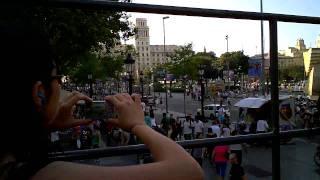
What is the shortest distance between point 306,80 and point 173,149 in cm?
159

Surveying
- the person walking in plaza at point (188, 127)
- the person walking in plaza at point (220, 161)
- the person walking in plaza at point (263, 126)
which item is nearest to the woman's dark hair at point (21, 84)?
the person walking in plaza at point (263, 126)

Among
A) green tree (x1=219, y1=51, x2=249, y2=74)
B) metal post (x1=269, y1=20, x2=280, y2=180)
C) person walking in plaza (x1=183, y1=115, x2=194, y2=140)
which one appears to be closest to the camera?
metal post (x1=269, y1=20, x2=280, y2=180)

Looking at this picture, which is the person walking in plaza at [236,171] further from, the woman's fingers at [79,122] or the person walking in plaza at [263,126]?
the woman's fingers at [79,122]

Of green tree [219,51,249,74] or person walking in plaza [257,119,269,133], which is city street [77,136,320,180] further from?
green tree [219,51,249,74]

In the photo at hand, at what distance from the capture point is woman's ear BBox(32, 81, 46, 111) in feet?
3.53

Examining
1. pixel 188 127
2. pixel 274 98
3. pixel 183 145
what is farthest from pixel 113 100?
pixel 188 127

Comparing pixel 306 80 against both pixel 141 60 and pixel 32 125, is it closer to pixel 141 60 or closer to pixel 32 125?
pixel 32 125

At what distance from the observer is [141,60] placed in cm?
8294

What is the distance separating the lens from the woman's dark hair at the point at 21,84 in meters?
1.04

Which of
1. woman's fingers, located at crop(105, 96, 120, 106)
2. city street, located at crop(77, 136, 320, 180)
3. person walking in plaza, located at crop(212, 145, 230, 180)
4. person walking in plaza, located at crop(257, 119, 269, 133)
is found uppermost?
woman's fingers, located at crop(105, 96, 120, 106)

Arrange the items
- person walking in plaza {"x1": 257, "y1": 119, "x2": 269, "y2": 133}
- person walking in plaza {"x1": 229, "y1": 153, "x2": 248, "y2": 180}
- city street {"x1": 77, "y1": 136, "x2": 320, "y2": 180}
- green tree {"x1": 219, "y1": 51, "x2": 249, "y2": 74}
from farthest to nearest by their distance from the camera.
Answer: green tree {"x1": 219, "y1": 51, "x2": 249, "y2": 74}
city street {"x1": 77, "y1": 136, "x2": 320, "y2": 180}
person walking in plaza {"x1": 229, "y1": 153, "x2": 248, "y2": 180}
person walking in plaza {"x1": 257, "y1": 119, "x2": 269, "y2": 133}

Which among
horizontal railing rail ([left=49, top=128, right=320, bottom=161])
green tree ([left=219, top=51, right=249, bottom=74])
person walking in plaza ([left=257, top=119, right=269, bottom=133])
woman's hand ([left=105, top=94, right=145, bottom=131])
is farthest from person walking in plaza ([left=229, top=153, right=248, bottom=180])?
green tree ([left=219, top=51, right=249, bottom=74])

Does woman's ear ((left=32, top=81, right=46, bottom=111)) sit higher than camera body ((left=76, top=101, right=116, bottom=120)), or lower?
higher

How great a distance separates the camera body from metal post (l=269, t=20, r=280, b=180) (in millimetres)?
836
